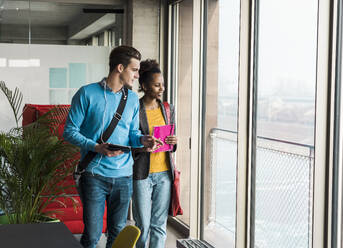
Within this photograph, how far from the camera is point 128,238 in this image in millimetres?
2238

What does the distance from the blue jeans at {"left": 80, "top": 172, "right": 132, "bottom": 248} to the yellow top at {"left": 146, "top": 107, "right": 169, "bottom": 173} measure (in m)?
0.33

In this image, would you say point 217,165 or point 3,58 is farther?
point 3,58

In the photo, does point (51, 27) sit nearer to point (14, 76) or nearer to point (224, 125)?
point (14, 76)

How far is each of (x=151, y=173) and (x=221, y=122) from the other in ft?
3.59

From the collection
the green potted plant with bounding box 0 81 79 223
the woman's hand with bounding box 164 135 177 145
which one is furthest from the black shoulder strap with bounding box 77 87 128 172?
the green potted plant with bounding box 0 81 79 223

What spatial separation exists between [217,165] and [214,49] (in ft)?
3.56

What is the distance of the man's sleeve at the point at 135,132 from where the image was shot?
340cm

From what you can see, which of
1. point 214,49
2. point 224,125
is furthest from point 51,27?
point 224,125

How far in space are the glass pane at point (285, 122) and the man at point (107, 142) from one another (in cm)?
86

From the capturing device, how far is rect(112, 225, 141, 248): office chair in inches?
86.0

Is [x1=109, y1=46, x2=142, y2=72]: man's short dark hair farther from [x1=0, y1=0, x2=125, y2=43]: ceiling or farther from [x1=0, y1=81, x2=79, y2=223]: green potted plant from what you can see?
[x1=0, y1=0, x2=125, y2=43]: ceiling

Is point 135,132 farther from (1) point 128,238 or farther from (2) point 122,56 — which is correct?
(1) point 128,238

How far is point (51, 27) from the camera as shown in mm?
5727

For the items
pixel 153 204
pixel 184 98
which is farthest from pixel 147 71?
pixel 184 98
